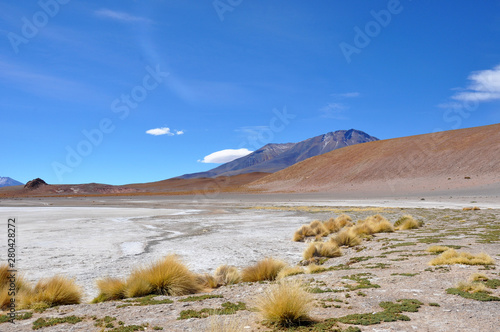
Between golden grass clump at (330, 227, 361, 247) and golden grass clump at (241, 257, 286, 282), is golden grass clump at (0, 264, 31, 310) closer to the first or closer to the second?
golden grass clump at (241, 257, 286, 282)

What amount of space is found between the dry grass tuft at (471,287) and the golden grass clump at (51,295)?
22.9 ft

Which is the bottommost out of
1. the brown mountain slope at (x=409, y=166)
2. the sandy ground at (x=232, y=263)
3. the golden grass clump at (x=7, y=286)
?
the sandy ground at (x=232, y=263)

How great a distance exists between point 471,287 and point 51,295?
7.41 metres

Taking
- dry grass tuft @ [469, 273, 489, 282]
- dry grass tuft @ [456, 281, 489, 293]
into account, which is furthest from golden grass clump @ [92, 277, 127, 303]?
dry grass tuft @ [469, 273, 489, 282]

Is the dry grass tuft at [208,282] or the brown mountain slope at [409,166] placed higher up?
the brown mountain slope at [409,166]

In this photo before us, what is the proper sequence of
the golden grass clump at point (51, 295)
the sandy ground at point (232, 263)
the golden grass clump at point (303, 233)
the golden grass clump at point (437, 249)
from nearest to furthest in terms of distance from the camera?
the sandy ground at point (232, 263), the golden grass clump at point (51, 295), the golden grass clump at point (437, 249), the golden grass clump at point (303, 233)

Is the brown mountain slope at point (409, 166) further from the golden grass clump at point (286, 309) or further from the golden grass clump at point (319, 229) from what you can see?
the golden grass clump at point (286, 309)

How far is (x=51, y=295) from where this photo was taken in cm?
657

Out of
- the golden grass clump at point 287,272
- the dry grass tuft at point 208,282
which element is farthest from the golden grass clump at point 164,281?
the golden grass clump at point 287,272

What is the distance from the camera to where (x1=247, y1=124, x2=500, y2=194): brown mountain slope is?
67.9 meters

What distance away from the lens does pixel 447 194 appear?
183 feet

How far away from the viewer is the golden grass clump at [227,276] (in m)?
8.14

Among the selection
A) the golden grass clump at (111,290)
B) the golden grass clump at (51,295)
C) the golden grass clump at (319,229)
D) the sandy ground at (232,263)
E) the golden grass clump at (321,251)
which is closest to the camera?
the sandy ground at (232,263)

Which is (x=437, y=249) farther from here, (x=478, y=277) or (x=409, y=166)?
(x=409, y=166)
